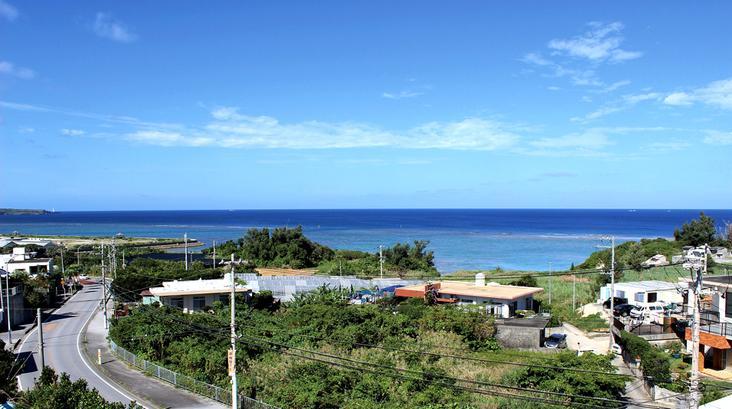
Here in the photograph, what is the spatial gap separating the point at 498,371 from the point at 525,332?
7.18 meters

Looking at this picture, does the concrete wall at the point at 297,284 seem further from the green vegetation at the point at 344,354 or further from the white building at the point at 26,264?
the white building at the point at 26,264

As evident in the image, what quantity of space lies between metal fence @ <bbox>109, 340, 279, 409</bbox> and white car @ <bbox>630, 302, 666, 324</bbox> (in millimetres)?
24195

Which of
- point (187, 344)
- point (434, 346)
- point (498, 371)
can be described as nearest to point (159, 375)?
point (187, 344)

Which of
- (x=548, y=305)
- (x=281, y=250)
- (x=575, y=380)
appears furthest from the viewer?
(x=281, y=250)

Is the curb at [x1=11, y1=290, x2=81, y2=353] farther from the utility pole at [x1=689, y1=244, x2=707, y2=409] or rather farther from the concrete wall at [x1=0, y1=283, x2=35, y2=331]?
the utility pole at [x1=689, y1=244, x2=707, y2=409]

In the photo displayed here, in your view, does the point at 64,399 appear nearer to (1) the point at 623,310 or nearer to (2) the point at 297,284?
(2) the point at 297,284

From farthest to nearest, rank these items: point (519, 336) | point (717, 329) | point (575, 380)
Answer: point (519, 336), point (717, 329), point (575, 380)

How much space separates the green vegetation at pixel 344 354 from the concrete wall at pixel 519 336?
110 centimetres

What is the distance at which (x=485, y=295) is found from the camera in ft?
120

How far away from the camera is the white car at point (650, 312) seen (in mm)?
31675

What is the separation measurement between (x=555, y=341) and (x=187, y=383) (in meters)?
19.6

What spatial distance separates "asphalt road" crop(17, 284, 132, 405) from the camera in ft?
74.9

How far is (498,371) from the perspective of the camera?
73.8ft

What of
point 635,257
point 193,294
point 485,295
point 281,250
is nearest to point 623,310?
point 485,295
